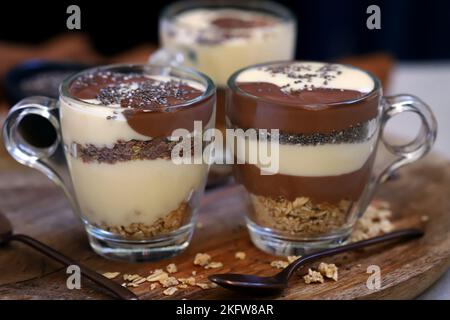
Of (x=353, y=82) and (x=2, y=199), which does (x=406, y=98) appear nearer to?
(x=353, y=82)

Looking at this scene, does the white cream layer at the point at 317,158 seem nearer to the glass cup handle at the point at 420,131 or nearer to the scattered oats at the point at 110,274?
the glass cup handle at the point at 420,131

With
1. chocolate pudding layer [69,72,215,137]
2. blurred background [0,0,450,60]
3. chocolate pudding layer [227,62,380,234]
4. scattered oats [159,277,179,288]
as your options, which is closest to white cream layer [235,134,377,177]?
chocolate pudding layer [227,62,380,234]

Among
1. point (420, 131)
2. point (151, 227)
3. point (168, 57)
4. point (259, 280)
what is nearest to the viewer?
point (259, 280)

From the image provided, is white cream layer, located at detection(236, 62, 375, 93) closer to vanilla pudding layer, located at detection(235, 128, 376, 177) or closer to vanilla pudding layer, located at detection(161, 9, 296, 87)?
vanilla pudding layer, located at detection(235, 128, 376, 177)

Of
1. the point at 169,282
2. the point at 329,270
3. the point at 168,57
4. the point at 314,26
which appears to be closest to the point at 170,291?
the point at 169,282

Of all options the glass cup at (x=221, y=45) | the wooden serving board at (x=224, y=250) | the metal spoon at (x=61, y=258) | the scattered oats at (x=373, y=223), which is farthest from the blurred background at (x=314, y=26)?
the metal spoon at (x=61, y=258)

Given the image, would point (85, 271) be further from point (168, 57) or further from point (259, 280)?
point (168, 57)
